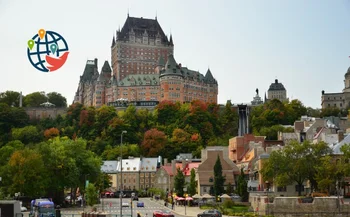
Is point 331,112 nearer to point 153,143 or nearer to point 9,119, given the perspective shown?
point 153,143

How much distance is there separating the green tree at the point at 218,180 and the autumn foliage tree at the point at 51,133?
88352 millimetres

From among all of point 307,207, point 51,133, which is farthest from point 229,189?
point 51,133

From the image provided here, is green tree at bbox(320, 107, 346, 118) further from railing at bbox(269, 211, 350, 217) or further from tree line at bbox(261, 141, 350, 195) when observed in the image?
railing at bbox(269, 211, 350, 217)

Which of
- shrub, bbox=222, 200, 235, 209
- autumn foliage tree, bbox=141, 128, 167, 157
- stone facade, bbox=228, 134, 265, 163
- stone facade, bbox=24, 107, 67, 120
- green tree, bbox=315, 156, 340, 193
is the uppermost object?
stone facade, bbox=24, 107, 67, 120

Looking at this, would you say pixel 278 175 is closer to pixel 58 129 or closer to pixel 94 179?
pixel 94 179

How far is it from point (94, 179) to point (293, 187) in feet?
108

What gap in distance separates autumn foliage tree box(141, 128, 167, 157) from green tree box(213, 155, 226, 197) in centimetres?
6547

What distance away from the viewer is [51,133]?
565ft

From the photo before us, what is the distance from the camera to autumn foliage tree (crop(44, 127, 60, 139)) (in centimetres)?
17138

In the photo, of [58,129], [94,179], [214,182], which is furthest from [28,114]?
[214,182]

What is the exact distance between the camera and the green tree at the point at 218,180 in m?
89.6

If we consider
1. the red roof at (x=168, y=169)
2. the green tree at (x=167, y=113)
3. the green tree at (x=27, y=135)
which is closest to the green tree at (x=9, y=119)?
the green tree at (x=27, y=135)

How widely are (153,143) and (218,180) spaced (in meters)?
69.7

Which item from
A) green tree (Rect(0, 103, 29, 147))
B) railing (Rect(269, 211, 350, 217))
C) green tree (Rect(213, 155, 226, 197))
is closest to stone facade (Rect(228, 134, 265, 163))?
green tree (Rect(213, 155, 226, 197))
